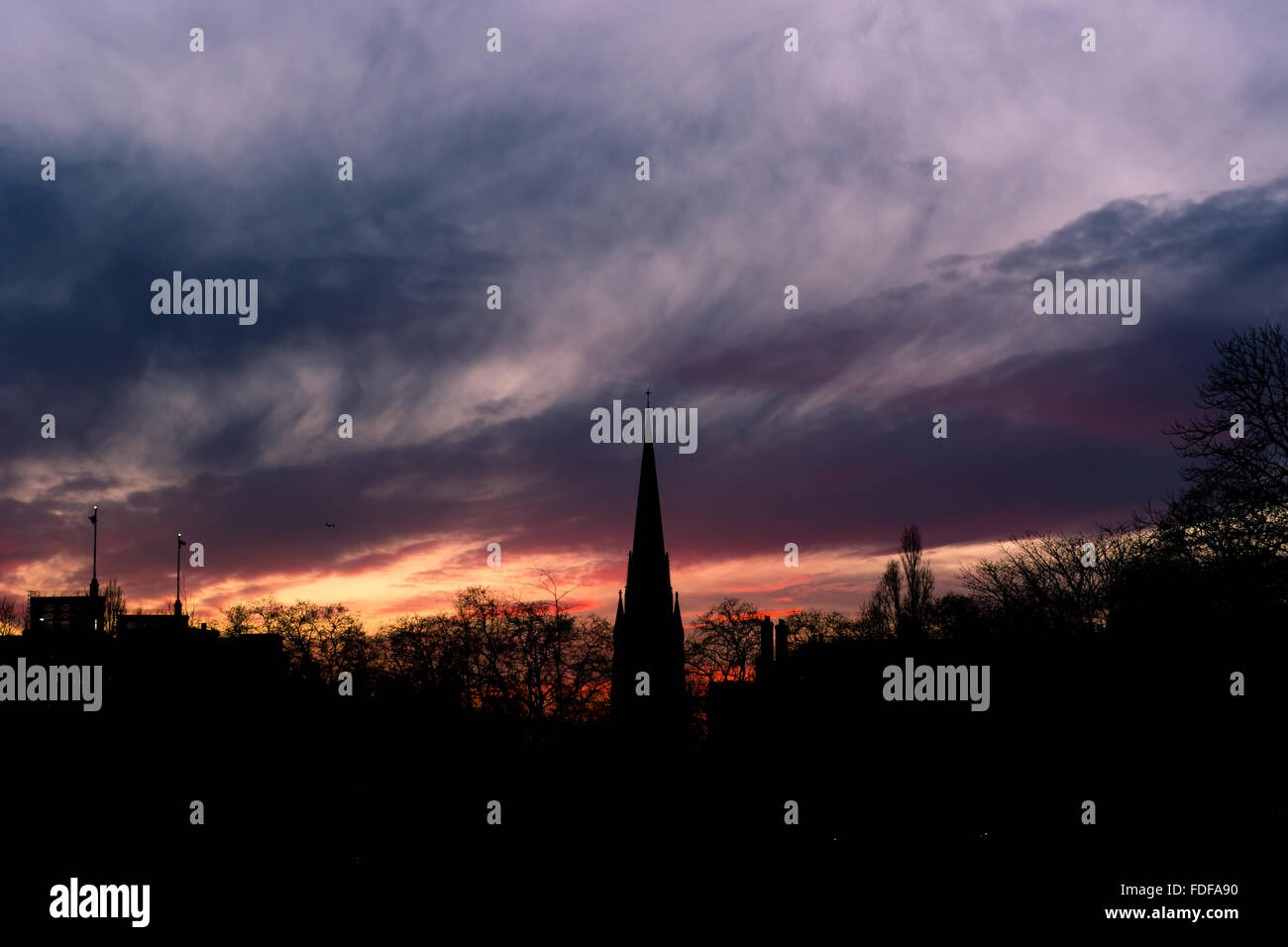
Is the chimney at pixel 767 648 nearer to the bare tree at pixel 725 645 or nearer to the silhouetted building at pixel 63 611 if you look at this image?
the bare tree at pixel 725 645

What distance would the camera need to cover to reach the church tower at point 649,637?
85.1 metres

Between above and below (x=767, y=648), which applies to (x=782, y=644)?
above

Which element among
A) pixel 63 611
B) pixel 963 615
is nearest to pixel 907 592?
pixel 963 615

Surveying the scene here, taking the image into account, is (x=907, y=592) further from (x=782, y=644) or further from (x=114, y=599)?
(x=114, y=599)

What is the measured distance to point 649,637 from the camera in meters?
89.9

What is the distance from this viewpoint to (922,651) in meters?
49.9

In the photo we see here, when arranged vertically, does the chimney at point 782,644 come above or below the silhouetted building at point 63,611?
below

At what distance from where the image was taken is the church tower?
279 ft

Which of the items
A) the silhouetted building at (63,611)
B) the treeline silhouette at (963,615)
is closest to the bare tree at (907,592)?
the treeline silhouette at (963,615)

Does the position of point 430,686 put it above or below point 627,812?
above
